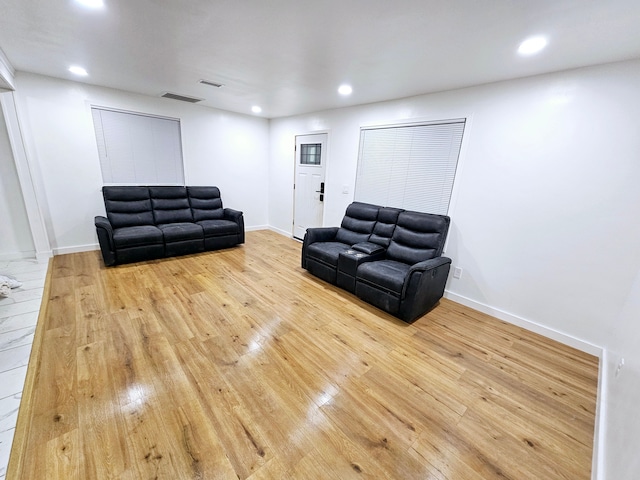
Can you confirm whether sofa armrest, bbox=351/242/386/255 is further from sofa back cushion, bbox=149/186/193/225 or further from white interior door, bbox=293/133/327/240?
sofa back cushion, bbox=149/186/193/225

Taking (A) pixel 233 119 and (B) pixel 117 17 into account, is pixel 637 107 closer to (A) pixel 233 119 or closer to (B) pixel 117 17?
(B) pixel 117 17

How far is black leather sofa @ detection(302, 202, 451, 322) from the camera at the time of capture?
2.60 metres

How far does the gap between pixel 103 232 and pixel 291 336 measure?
288cm

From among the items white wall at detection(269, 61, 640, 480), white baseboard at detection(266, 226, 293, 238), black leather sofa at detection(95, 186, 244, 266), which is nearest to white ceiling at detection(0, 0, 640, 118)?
white wall at detection(269, 61, 640, 480)

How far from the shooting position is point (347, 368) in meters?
1.98

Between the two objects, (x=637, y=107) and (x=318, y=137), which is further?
(x=318, y=137)

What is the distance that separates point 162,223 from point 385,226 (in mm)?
3502

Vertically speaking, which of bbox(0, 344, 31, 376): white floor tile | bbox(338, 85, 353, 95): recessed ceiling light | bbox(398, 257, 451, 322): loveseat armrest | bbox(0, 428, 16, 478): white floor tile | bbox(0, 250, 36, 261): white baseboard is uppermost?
bbox(338, 85, 353, 95): recessed ceiling light

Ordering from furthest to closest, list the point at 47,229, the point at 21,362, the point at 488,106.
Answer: the point at 47,229 → the point at 488,106 → the point at 21,362

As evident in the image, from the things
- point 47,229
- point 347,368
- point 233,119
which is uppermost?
point 233,119

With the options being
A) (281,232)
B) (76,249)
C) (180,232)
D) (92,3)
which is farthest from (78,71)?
(281,232)

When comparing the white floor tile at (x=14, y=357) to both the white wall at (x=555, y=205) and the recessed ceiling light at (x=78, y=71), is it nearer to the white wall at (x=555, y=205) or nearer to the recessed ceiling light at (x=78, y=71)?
the recessed ceiling light at (x=78, y=71)

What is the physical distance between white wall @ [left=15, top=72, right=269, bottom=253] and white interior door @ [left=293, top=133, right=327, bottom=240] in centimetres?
154

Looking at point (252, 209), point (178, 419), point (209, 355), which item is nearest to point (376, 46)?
point (209, 355)
